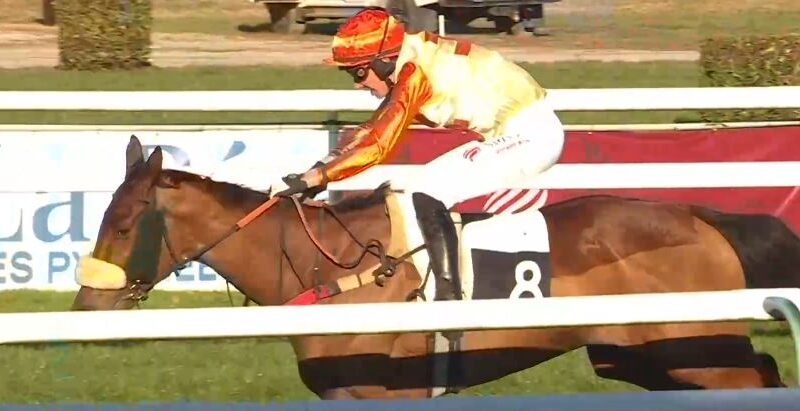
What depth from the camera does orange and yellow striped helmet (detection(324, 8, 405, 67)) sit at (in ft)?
13.6

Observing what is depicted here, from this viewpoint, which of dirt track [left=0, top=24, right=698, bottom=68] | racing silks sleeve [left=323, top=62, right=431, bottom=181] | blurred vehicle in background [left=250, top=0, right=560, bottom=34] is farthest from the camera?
blurred vehicle in background [left=250, top=0, right=560, bottom=34]

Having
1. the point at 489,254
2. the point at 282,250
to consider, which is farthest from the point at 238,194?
the point at 489,254

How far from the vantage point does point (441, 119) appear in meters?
4.26

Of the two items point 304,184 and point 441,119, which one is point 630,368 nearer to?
point 441,119

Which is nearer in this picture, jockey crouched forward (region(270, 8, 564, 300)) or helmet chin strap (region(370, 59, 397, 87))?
jockey crouched forward (region(270, 8, 564, 300))

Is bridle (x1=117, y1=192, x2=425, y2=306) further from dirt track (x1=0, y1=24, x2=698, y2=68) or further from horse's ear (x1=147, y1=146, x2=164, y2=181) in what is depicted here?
dirt track (x1=0, y1=24, x2=698, y2=68)

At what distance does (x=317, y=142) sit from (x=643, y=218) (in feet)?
9.42

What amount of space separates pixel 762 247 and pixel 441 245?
91 cm

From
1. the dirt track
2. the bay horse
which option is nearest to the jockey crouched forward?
the bay horse

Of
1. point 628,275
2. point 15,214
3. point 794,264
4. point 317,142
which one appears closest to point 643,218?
point 628,275

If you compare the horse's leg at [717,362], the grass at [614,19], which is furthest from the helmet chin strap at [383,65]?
the grass at [614,19]

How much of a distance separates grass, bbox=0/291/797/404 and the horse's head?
3.59 ft

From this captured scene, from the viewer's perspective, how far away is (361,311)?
225 cm

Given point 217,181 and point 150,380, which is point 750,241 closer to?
point 217,181
